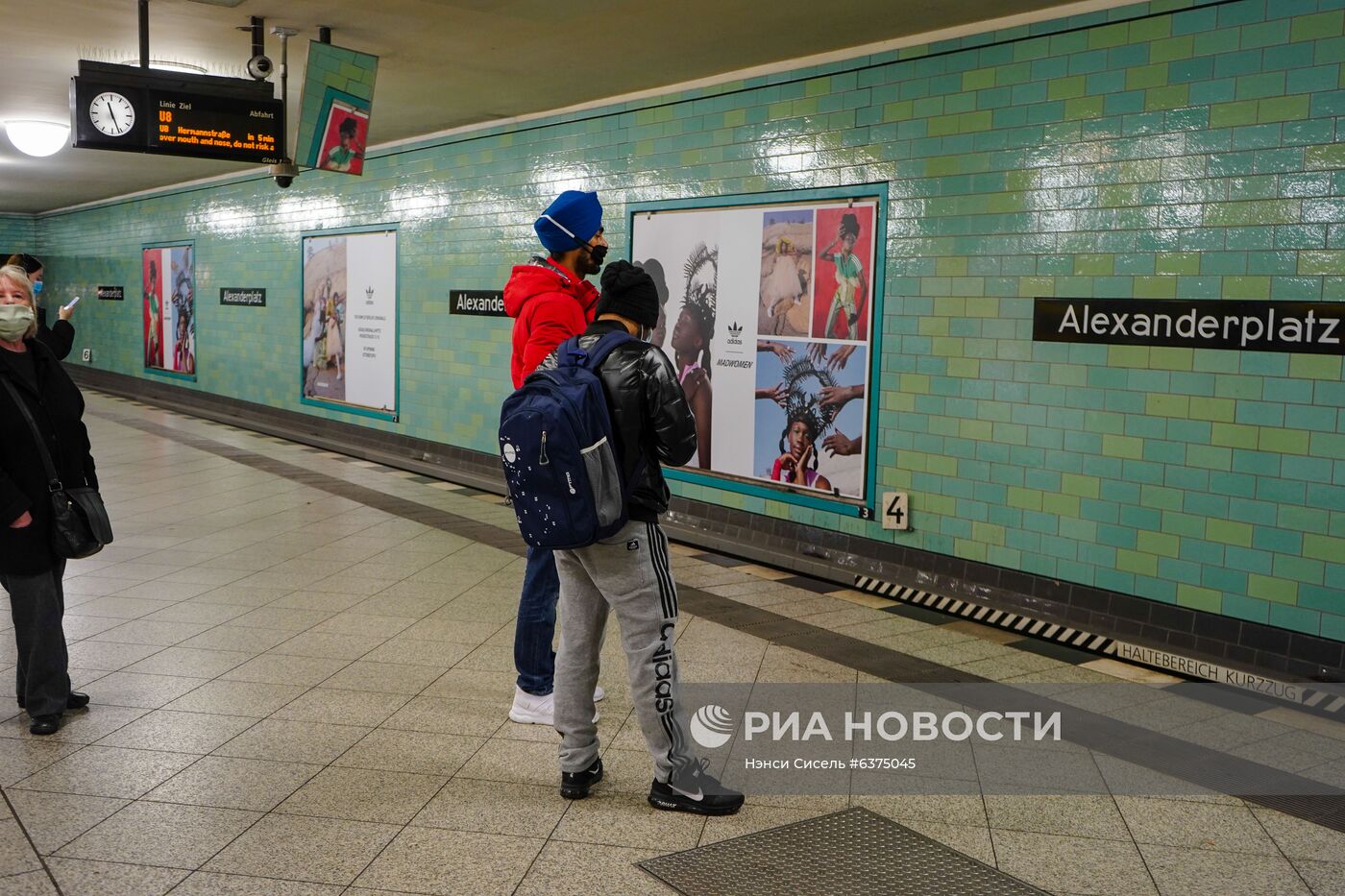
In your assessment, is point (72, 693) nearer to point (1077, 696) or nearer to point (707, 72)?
point (1077, 696)

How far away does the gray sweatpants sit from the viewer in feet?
9.71

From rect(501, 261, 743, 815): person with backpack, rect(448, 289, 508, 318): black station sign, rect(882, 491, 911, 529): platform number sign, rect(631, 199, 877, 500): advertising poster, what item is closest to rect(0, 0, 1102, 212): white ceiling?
rect(631, 199, 877, 500): advertising poster

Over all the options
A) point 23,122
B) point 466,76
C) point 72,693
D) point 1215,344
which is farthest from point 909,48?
point 23,122

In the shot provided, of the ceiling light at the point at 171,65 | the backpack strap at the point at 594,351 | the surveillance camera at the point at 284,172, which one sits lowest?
the backpack strap at the point at 594,351

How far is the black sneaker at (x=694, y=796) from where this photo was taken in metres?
3.11

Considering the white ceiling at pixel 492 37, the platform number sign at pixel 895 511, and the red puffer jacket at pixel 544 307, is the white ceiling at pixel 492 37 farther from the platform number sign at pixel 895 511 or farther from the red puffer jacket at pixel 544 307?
the red puffer jacket at pixel 544 307

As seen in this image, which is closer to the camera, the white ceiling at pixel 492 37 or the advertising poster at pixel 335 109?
the white ceiling at pixel 492 37

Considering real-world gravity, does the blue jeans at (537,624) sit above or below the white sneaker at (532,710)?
above

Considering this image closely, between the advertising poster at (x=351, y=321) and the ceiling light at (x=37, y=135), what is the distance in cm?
270

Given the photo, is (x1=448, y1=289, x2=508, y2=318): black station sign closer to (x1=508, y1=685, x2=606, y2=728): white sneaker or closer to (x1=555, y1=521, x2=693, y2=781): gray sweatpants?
(x1=508, y1=685, x2=606, y2=728): white sneaker


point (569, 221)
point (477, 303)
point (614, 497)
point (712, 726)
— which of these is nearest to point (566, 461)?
point (614, 497)

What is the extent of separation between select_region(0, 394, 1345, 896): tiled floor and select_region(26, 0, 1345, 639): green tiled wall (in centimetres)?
67

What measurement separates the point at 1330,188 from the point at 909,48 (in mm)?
2343

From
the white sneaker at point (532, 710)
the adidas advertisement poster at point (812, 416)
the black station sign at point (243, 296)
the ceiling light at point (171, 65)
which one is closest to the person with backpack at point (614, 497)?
the white sneaker at point (532, 710)
